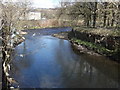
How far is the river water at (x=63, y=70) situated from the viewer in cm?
1388

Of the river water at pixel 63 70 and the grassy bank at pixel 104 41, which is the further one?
the grassy bank at pixel 104 41

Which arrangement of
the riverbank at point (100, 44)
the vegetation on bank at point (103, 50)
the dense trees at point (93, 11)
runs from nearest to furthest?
the vegetation on bank at point (103, 50), the riverbank at point (100, 44), the dense trees at point (93, 11)

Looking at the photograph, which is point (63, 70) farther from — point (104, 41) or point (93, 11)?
point (93, 11)

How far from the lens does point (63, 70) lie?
54.4 feet

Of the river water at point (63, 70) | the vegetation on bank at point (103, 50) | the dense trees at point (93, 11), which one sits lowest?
the river water at point (63, 70)

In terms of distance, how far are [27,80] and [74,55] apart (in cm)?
862

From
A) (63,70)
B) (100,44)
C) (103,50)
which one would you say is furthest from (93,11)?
(63,70)

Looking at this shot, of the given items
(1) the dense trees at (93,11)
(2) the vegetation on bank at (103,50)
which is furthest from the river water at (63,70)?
(1) the dense trees at (93,11)

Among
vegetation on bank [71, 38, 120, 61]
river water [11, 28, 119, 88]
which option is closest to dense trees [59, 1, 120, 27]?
vegetation on bank [71, 38, 120, 61]

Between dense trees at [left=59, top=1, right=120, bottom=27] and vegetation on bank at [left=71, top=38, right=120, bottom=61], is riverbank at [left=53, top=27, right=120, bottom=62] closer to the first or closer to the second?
vegetation on bank at [left=71, top=38, right=120, bottom=61]

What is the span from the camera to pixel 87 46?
24.3m

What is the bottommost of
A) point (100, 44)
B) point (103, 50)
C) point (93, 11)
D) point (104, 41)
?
point (103, 50)

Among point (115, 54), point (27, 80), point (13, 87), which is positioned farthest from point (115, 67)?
point (13, 87)

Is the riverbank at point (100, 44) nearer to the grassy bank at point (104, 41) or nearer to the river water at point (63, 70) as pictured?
the grassy bank at point (104, 41)
